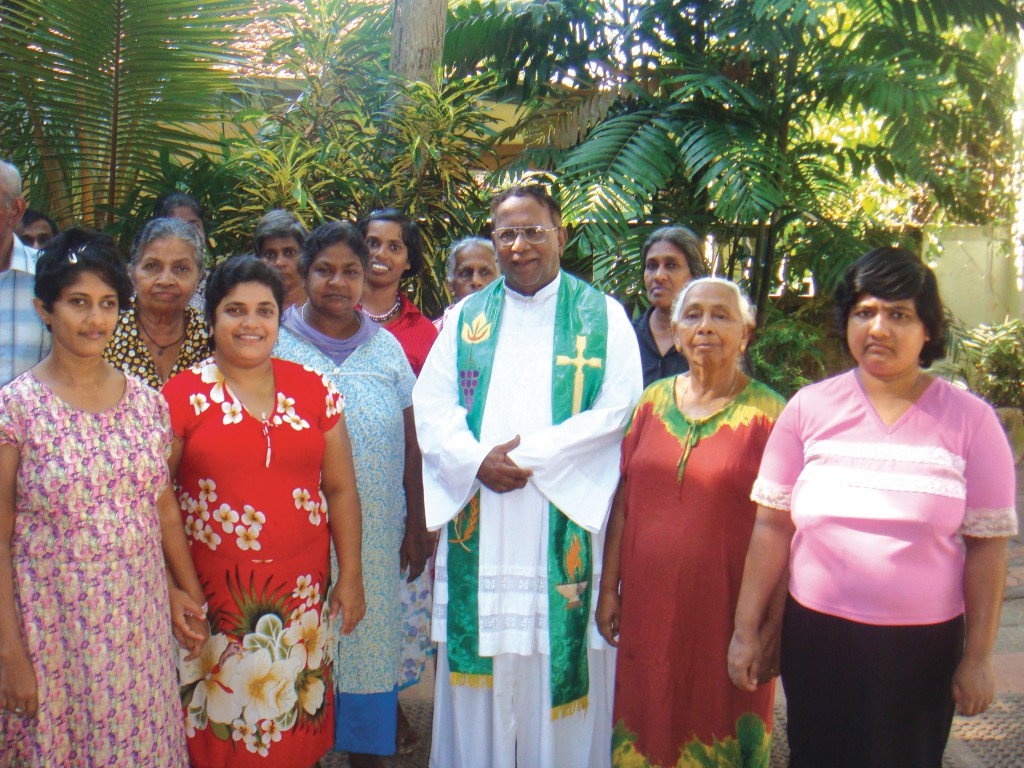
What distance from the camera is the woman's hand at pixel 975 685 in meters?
2.25

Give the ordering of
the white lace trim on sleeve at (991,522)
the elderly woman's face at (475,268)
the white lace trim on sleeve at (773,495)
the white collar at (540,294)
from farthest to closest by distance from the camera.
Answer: the elderly woman's face at (475,268) < the white collar at (540,294) < the white lace trim on sleeve at (773,495) < the white lace trim on sleeve at (991,522)

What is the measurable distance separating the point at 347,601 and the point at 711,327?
144cm

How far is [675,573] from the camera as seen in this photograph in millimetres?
2764

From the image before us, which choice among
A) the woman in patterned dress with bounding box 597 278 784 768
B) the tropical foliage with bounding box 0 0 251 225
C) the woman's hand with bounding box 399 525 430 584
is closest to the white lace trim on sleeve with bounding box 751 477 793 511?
the woman in patterned dress with bounding box 597 278 784 768

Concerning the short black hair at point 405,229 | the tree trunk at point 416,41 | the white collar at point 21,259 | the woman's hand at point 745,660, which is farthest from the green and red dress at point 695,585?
the tree trunk at point 416,41

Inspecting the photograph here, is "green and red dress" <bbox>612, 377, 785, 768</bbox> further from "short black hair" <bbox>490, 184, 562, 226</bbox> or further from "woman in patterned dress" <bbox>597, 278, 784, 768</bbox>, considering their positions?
"short black hair" <bbox>490, 184, 562, 226</bbox>

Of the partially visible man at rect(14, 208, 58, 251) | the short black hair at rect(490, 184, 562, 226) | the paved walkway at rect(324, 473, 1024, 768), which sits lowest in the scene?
the paved walkway at rect(324, 473, 1024, 768)

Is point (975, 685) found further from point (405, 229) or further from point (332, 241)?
point (405, 229)

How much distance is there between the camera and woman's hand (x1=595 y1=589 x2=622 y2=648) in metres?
3.02

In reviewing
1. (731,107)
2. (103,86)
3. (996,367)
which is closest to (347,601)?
(103,86)

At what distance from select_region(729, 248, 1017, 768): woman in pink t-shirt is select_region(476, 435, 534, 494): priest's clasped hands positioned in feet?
2.81

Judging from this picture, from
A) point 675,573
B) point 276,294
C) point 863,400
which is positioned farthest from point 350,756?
point 863,400

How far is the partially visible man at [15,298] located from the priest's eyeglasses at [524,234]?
5.09 feet

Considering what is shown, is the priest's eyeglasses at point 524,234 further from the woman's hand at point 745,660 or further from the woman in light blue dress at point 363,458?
the woman's hand at point 745,660
